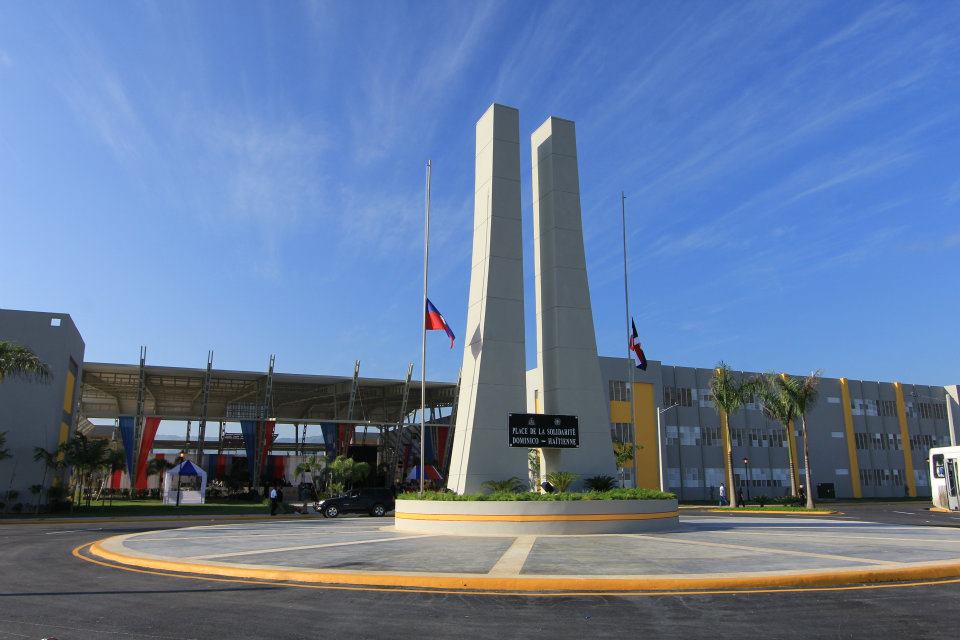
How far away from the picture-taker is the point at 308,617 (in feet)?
31.2

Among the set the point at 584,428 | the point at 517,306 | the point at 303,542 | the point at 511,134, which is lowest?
the point at 303,542

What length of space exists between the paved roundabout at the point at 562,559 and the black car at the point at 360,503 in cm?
1743

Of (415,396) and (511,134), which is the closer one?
(511,134)

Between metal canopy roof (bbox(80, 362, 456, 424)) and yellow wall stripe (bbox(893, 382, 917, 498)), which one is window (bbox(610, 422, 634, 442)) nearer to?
metal canopy roof (bbox(80, 362, 456, 424))

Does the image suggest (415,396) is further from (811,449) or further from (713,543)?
(713,543)

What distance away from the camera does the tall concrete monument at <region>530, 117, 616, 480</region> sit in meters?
29.8

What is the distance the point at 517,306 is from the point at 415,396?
5151 cm

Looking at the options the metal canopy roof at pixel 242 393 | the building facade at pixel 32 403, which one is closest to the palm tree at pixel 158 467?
the metal canopy roof at pixel 242 393

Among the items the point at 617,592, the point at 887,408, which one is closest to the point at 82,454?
the point at 617,592

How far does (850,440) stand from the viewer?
77750 mm

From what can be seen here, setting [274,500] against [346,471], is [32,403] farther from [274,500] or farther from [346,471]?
[346,471]

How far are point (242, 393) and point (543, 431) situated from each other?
58842 mm

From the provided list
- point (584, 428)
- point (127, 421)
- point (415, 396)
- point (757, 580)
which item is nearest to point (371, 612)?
point (757, 580)

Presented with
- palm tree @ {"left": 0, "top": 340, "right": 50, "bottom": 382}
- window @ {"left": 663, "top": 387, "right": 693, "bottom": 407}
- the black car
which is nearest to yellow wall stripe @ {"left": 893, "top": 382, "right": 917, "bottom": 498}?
window @ {"left": 663, "top": 387, "right": 693, "bottom": 407}
